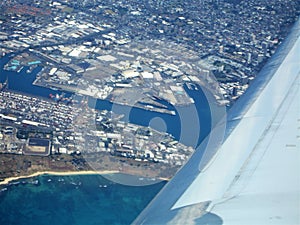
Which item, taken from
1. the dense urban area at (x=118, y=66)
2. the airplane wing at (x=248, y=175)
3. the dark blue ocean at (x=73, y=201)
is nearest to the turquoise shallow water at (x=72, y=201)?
the dark blue ocean at (x=73, y=201)

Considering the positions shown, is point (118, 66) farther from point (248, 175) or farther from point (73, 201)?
point (248, 175)

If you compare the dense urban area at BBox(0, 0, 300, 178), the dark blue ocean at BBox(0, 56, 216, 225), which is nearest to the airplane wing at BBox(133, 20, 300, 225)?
the dark blue ocean at BBox(0, 56, 216, 225)

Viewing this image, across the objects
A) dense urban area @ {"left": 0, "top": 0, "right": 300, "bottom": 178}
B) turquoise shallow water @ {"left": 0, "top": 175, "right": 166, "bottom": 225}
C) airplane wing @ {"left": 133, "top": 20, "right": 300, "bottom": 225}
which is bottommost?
turquoise shallow water @ {"left": 0, "top": 175, "right": 166, "bottom": 225}

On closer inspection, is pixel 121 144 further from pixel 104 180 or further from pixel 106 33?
pixel 106 33

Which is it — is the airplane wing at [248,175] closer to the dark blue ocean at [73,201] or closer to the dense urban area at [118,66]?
the dark blue ocean at [73,201]

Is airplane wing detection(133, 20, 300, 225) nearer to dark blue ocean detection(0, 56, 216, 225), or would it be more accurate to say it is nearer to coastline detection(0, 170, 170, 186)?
dark blue ocean detection(0, 56, 216, 225)
